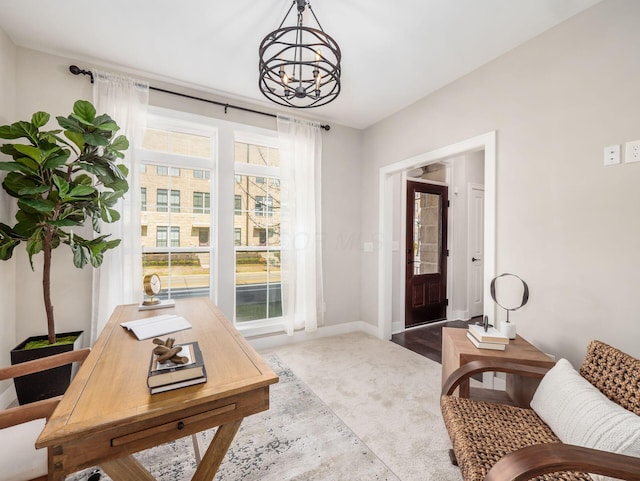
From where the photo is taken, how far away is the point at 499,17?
2.00 metres

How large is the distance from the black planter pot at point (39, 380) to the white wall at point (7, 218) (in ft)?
0.99

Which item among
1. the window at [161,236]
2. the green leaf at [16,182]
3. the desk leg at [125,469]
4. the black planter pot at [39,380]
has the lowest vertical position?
the black planter pot at [39,380]

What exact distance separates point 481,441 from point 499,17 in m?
2.62

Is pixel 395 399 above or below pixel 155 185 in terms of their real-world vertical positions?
below

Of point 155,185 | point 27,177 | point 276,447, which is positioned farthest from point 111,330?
point 155,185

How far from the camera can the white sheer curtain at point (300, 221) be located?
3414mm

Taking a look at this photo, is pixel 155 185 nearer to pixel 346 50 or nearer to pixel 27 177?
pixel 27 177

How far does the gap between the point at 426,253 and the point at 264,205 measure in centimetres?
257

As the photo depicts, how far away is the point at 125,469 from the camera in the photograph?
944mm

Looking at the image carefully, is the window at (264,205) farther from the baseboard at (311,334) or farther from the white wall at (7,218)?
the white wall at (7,218)

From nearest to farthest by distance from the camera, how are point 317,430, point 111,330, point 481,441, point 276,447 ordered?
point 481,441 < point 111,330 < point 276,447 < point 317,430

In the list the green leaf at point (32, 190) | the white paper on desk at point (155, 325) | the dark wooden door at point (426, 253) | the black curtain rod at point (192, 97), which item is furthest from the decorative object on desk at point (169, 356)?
the dark wooden door at point (426, 253)

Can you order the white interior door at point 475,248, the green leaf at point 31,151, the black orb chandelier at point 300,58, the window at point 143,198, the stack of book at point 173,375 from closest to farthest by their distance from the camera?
the stack of book at point 173,375 → the black orb chandelier at point 300,58 → the green leaf at point 31,151 → the window at point 143,198 → the white interior door at point 475,248

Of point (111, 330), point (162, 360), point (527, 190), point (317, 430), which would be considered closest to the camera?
point (162, 360)
